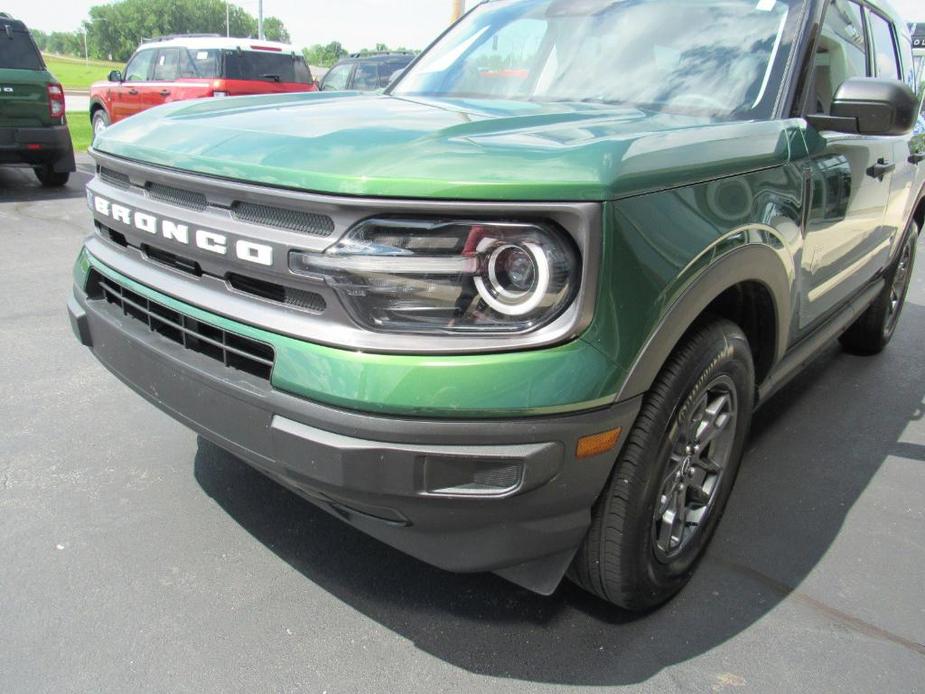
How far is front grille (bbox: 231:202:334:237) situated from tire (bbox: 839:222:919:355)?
12.5ft

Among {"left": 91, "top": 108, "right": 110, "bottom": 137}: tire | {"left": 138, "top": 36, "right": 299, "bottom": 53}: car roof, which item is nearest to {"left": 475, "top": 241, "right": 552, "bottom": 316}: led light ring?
{"left": 138, "top": 36, "right": 299, "bottom": 53}: car roof

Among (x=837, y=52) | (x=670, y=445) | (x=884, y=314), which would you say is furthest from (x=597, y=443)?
(x=884, y=314)

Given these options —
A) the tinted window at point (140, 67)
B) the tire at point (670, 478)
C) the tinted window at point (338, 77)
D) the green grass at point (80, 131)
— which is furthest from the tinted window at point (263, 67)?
the tire at point (670, 478)

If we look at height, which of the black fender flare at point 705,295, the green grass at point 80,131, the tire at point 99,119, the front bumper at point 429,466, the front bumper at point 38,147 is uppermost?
the black fender flare at point 705,295

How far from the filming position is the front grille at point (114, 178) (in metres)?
2.35

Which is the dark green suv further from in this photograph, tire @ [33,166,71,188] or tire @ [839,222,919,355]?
tire @ [839,222,919,355]

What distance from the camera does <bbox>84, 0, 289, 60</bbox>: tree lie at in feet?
390

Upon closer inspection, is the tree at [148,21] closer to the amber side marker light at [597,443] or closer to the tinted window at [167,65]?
the tinted window at [167,65]

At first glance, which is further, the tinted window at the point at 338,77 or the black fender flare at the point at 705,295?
the tinted window at the point at 338,77

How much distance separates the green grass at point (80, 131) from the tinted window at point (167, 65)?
1.72m

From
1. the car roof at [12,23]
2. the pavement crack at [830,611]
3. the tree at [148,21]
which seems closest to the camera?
the pavement crack at [830,611]

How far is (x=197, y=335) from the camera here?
6.55 ft

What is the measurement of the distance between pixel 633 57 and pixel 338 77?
42.3 ft

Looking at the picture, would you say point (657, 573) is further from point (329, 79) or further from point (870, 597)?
point (329, 79)
